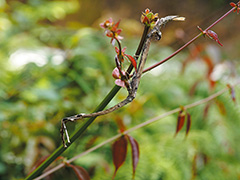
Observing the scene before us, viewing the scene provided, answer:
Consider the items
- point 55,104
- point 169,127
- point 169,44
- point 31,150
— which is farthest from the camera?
point 169,44

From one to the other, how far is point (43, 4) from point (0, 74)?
932 mm

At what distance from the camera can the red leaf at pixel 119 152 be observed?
42 cm

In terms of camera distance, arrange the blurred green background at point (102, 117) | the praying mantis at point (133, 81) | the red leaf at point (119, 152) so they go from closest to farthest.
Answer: the praying mantis at point (133, 81), the red leaf at point (119, 152), the blurred green background at point (102, 117)

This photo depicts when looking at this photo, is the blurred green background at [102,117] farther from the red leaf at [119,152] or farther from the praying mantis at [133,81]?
the praying mantis at [133,81]

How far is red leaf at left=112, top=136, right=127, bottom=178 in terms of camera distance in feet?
1.39

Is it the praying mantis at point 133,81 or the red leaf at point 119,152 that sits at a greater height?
the praying mantis at point 133,81

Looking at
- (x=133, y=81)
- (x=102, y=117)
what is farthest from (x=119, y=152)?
(x=102, y=117)

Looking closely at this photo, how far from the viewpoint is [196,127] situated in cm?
104

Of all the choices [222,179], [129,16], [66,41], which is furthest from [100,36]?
[129,16]

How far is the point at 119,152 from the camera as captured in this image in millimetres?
425

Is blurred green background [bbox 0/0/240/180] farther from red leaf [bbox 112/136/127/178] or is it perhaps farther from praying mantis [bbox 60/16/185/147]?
praying mantis [bbox 60/16/185/147]

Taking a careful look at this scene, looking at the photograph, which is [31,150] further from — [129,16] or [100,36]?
[129,16]

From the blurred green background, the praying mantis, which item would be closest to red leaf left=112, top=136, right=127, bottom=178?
the praying mantis

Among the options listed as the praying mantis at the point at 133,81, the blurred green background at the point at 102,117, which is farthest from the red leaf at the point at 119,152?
the blurred green background at the point at 102,117
